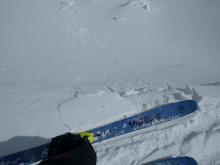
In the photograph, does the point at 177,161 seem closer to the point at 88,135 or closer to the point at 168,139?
the point at 168,139

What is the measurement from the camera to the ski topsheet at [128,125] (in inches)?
89.9

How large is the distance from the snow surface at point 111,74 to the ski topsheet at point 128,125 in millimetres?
80

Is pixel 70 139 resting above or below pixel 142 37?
above

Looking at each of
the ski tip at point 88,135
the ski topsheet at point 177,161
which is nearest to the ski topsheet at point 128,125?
the ski tip at point 88,135

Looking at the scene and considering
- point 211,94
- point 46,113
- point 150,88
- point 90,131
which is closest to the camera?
point 90,131

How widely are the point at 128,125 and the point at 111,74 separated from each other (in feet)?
4.56

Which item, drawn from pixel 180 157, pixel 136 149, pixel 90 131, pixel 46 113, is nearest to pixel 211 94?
pixel 180 157

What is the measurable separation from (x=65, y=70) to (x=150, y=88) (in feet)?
4.62

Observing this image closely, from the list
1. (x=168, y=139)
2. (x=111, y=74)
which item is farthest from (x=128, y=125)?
(x=111, y=74)

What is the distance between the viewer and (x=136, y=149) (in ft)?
7.88

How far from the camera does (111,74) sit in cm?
389

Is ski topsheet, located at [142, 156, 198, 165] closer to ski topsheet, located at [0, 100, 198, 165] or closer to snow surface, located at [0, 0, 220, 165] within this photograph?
snow surface, located at [0, 0, 220, 165]

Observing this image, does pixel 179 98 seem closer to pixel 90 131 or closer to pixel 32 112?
pixel 90 131

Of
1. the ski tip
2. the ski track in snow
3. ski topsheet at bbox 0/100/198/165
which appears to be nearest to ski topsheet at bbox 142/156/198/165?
the ski track in snow
